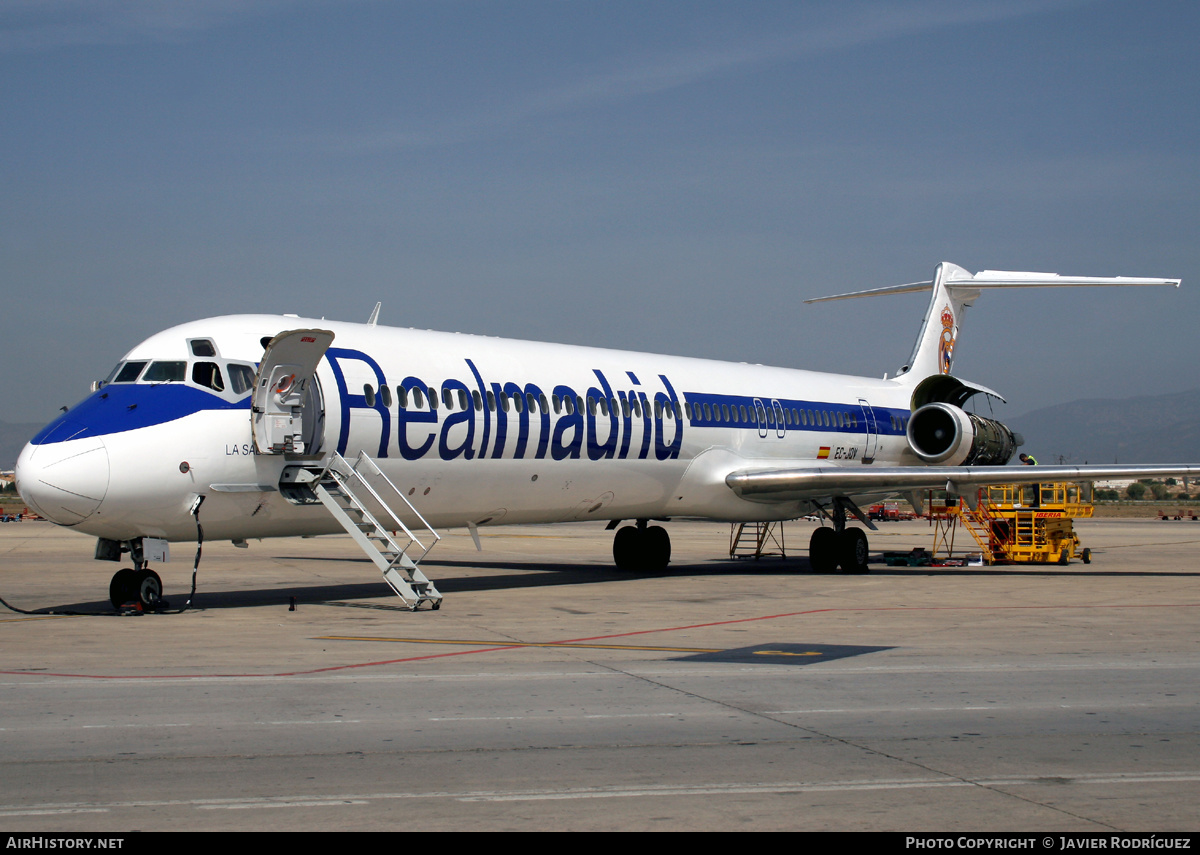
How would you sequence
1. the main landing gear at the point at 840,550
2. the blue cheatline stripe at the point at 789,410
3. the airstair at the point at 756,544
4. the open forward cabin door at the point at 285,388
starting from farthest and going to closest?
the airstair at the point at 756,544
the main landing gear at the point at 840,550
the blue cheatline stripe at the point at 789,410
the open forward cabin door at the point at 285,388

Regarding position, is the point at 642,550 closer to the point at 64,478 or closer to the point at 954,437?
the point at 954,437

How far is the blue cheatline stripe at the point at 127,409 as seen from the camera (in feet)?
45.7

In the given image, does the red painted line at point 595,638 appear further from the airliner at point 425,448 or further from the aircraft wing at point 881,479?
the aircraft wing at point 881,479

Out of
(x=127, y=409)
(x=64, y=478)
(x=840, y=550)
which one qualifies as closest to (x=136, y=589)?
(x=64, y=478)

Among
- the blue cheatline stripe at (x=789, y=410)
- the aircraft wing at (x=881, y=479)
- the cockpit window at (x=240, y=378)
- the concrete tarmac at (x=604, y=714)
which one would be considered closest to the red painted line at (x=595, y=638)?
the concrete tarmac at (x=604, y=714)

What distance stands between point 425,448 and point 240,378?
2894 millimetres

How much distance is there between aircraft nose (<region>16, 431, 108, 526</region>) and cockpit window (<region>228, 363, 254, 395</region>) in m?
1.93

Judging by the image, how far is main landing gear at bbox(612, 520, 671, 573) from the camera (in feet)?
81.2

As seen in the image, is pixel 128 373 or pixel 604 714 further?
pixel 128 373

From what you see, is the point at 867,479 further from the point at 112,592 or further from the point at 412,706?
the point at 412,706

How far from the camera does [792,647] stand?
39.6 feet

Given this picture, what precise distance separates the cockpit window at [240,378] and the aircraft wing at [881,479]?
10.8 metres

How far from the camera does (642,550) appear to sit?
24.8 metres

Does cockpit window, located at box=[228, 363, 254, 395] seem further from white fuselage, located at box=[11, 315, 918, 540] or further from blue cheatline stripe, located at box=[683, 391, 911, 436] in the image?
blue cheatline stripe, located at box=[683, 391, 911, 436]
